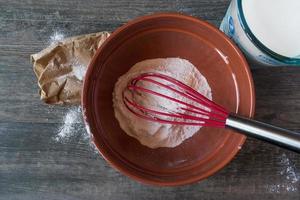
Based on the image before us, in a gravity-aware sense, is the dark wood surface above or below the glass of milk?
below

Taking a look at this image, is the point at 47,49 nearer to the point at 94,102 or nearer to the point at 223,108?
the point at 94,102

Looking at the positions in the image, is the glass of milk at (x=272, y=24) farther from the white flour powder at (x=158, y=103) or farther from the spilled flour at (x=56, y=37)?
the spilled flour at (x=56, y=37)

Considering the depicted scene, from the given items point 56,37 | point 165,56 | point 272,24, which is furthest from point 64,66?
point 272,24

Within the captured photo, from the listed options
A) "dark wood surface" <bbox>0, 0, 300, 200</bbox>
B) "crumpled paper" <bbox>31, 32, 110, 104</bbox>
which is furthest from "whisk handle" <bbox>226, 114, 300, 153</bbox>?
"crumpled paper" <bbox>31, 32, 110, 104</bbox>

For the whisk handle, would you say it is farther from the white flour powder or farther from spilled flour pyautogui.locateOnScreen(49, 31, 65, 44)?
spilled flour pyautogui.locateOnScreen(49, 31, 65, 44)

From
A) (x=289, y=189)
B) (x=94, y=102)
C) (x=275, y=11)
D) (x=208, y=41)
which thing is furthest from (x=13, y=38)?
(x=289, y=189)
